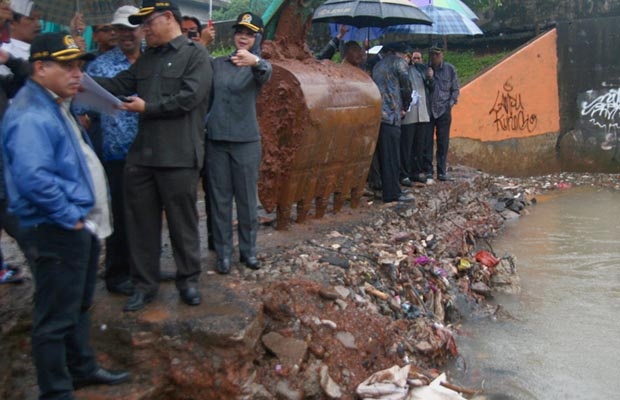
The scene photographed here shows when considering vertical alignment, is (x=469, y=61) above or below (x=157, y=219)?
above

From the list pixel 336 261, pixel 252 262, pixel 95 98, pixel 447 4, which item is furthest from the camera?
pixel 447 4

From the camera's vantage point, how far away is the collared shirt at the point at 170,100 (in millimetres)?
3762

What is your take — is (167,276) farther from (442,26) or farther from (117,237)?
(442,26)

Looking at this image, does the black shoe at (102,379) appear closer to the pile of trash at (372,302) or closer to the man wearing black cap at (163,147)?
the man wearing black cap at (163,147)

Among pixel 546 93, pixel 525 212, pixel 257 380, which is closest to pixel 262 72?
pixel 257 380

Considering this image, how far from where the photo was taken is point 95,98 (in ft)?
11.9

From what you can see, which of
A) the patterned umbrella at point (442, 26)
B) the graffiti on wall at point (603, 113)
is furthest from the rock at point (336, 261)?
the graffiti on wall at point (603, 113)

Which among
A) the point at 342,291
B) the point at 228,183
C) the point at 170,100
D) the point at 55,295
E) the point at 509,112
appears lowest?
the point at 342,291

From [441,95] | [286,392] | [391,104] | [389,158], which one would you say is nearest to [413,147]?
[441,95]

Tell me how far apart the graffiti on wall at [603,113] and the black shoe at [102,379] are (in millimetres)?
12452

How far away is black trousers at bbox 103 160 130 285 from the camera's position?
412cm

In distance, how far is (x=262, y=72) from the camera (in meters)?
4.33

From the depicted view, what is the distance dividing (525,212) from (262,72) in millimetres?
6745

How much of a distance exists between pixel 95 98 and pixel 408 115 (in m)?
4.83
